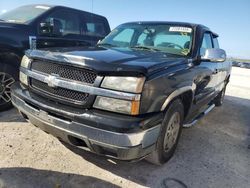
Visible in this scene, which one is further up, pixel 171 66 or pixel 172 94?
pixel 171 66

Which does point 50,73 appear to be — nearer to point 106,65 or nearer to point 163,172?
point 106,65

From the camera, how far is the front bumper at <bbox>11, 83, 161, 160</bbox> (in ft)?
7.53

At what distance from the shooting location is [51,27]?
16.0ft

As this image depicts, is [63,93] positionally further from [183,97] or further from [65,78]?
[183,97]

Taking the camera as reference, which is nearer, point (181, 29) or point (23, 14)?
point (181, 29)

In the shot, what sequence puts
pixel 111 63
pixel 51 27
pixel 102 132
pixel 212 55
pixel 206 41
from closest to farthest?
pixel 102 132
pixel 111 63
pixel 212 55
pixel 206 41
pixel 51 27

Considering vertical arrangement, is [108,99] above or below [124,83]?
below

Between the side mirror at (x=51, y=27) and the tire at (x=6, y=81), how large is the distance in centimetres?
95

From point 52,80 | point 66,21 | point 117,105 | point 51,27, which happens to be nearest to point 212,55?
point 117,105

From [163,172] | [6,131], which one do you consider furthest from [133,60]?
[6,131]

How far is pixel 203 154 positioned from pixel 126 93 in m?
1.91

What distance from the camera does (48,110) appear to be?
266cm

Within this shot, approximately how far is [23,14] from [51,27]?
2.33 ft

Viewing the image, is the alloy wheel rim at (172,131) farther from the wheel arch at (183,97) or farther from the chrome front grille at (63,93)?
the chrome front grille at (63,93)
